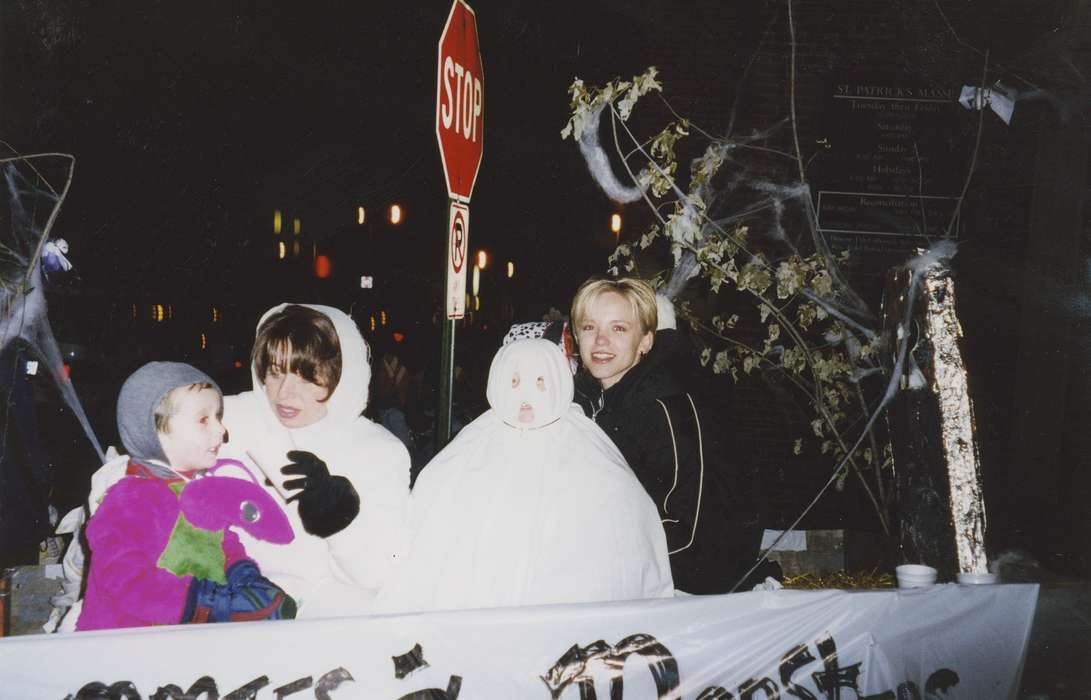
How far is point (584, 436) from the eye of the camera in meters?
3.58

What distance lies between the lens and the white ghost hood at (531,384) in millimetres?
3473

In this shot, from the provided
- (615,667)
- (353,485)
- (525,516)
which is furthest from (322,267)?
(615,667)

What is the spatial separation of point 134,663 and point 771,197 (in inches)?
257

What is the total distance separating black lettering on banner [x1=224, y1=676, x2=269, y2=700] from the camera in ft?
10.0

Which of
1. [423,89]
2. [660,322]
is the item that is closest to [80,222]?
[423,89]

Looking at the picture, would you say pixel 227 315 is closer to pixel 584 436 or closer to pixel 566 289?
pixel 566 289

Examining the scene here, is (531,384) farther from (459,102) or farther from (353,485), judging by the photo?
(459,102)

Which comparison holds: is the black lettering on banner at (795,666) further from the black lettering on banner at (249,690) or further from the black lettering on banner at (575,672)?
the black lettering on banner at (249,690)

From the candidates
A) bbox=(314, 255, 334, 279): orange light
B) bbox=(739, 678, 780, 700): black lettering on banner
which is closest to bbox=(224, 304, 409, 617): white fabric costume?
bbox=(739, 678, 780, 700): black lettering on banner

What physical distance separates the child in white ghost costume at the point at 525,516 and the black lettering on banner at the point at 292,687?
417 mm

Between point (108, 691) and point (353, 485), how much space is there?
108 cm

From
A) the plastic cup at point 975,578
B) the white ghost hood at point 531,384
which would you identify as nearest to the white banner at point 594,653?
the plastic cup at point 975,578

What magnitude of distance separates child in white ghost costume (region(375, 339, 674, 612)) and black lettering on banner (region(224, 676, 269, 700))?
0.53 meters

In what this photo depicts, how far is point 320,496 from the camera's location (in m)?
3.27
